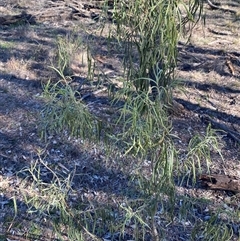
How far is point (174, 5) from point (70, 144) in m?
3.73

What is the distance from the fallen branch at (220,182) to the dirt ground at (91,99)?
64 millimetres

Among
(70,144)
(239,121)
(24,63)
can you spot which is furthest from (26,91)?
(239,121)

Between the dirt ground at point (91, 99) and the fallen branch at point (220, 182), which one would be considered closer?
the dirt ground at point (91, 99)

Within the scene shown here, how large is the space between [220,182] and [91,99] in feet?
7.68

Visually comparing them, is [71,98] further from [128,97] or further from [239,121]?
[239,121]

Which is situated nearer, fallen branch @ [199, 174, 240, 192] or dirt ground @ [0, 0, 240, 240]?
dirt ground @ [0, 0, 240, 240]

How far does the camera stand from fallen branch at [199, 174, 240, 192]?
18.8 ft

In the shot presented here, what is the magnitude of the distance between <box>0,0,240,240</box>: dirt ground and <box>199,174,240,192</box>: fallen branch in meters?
0.06

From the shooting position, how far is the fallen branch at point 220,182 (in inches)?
225

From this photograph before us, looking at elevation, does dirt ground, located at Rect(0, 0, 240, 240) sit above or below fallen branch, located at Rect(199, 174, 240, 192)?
below

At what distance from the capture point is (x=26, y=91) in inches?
311

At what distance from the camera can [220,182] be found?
579 centimetres

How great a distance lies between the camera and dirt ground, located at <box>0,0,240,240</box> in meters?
5.61

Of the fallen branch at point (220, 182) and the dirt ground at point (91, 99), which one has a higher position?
the fallen branch at point (220, 182)
